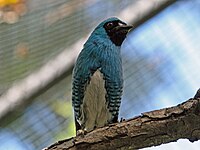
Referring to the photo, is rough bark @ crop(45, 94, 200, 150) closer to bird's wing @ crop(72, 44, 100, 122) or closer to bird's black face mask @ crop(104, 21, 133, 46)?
bird's wing @ crop(72, 44, 100, 122)

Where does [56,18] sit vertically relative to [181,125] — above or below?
above

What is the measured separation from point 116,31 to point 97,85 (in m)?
0.23

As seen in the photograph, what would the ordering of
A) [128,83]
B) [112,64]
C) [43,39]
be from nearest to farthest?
[43,39]
[112,64]
[128,83]

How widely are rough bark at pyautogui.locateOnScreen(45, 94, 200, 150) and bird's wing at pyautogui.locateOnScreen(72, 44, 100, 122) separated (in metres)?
0.45

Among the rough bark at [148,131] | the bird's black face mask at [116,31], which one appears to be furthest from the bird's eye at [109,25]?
the rough bark at [148,131]

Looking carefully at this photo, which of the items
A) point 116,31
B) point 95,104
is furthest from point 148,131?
point 116,31

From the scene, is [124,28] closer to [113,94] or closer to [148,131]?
[113,94]

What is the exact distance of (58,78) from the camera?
205 centimetres

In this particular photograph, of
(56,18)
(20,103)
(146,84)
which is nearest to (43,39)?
(56,18)

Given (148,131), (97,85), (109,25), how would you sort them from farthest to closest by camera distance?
1. (109,25)
2. (97,85)
3. (148,131)

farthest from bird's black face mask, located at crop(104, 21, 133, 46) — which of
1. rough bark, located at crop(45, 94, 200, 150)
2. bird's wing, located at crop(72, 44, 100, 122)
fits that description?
rough bark, located at crop(45, 94, 200, 150)

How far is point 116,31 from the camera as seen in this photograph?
2420mm

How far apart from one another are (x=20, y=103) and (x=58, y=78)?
0.13 m

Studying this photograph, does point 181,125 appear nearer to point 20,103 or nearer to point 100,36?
point 20,103
